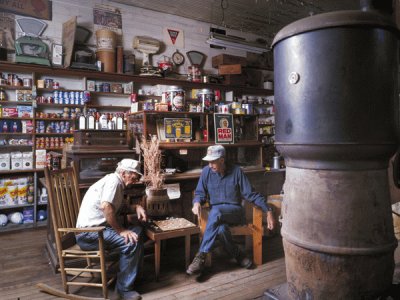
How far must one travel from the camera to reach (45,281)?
2.85 meters

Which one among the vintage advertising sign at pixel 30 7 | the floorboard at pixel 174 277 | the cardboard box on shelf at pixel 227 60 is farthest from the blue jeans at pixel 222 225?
the vintage advertising sign at pixel 30 7

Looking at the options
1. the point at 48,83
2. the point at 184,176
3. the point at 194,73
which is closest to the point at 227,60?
the point at 194,73

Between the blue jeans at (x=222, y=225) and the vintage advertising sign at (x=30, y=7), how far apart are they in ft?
14.5

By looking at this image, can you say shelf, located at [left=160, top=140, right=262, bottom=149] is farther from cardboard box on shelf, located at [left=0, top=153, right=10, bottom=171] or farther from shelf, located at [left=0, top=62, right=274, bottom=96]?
cardboard box on shelf, located at [left=0, top=153, right=10, bottom=171]

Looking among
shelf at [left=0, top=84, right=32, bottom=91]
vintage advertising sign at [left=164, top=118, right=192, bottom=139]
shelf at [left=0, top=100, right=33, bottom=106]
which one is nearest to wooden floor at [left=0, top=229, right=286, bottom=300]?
vintage advertising sign at [left=164, top=118, right=192, bottom=139]

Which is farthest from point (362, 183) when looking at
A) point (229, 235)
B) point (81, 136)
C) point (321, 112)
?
point (81, 136)

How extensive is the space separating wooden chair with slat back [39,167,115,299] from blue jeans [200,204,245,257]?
0.96m

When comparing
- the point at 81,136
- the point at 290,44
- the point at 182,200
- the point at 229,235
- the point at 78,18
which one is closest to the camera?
the point at 290,44

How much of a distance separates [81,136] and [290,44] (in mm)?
2554

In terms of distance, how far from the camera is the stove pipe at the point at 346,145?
1.42 meters

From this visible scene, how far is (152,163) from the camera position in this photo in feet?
11.2

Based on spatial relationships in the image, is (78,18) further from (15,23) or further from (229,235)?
(229,235)

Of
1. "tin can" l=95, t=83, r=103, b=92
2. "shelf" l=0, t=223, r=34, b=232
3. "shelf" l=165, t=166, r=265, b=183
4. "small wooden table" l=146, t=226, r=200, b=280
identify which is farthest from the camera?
"tin can" l=95, t=83, r=103, b=92

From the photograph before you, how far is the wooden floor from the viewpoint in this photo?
2648 mm
